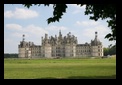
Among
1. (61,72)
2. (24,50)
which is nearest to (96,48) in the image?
(24,50)

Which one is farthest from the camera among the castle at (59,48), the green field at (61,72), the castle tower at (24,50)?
the castle tower at (24,50)

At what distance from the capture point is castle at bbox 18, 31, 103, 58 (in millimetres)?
118500

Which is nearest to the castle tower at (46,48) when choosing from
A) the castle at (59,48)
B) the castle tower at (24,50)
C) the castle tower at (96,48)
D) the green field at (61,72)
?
the castle at (59,48)

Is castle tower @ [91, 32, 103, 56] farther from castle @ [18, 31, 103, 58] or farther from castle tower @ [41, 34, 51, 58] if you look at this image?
castle tower @ [41, 34, 51, 58]

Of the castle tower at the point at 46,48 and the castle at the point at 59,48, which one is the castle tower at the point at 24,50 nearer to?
the castle at the point at 59,48

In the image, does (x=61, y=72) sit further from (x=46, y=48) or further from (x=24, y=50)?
(x=24, y=50)

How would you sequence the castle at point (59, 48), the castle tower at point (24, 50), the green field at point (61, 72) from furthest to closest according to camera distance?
1. the castle tower at point (24, 50)
2. the castle at point (59, 48)
3. the green field at point (61, 72)

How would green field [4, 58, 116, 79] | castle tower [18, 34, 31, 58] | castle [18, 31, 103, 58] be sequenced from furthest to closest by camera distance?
1. castle tower [18, 34, 31, 58]
2. castle [18, 31, 103, 58]
3. green field [4, 58, 116, 79]

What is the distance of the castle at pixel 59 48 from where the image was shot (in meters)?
118

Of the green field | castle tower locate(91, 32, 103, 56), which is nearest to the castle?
castle tower locate(91, 32, 103, 56)

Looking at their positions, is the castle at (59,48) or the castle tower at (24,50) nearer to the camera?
the castle at (59,48)

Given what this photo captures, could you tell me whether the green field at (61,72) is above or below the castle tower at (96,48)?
below
